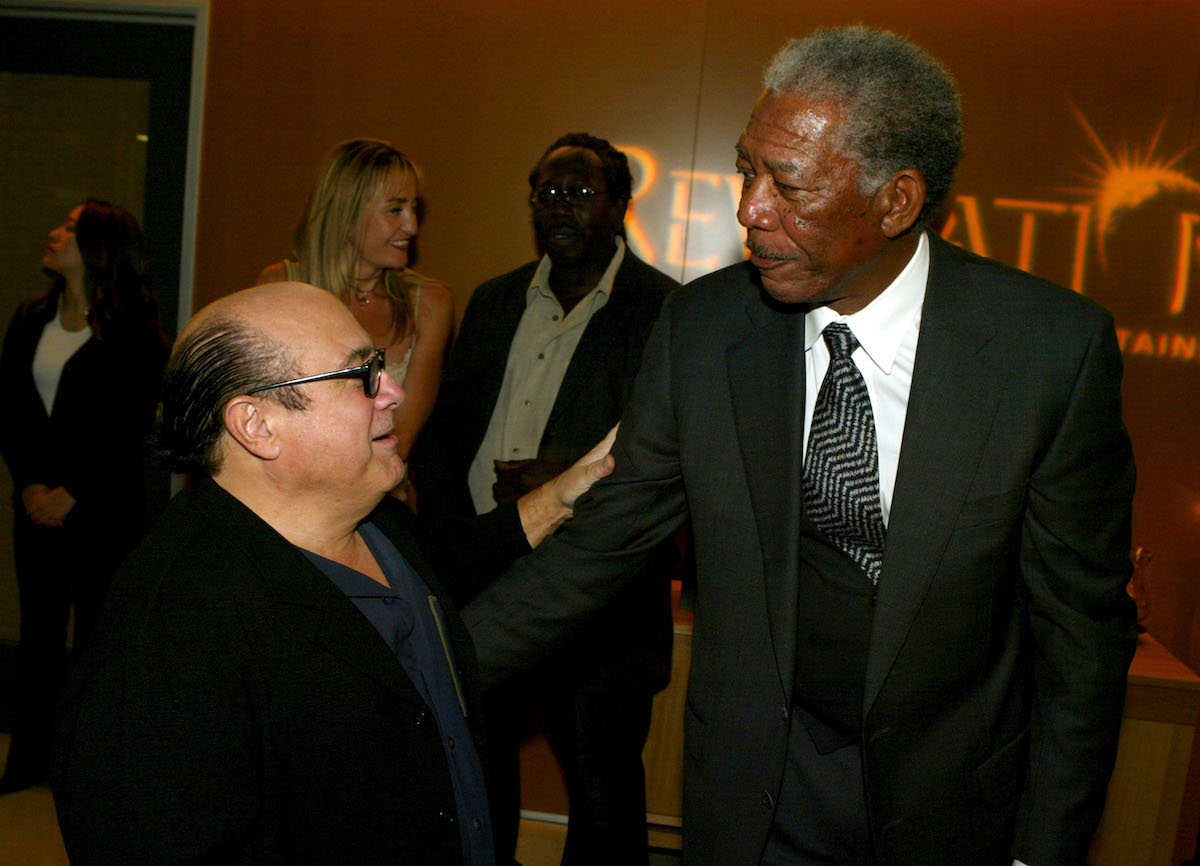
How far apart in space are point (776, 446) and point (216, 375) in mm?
798

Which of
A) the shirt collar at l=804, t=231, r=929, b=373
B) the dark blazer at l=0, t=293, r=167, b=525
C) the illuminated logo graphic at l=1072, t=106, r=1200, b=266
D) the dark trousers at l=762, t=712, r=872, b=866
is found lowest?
the dark trousers at l=762, t=712, r=872, b=866

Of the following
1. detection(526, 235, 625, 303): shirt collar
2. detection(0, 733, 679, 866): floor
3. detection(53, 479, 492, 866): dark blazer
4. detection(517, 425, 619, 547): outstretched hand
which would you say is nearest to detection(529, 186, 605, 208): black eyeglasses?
detection(526, 235, 625, 303): shirt collar

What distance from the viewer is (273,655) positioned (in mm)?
1205

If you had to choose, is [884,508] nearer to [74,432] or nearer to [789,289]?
[789,289]

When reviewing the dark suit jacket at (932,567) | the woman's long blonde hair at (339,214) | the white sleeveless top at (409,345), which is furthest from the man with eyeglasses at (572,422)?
the dark suit jacket at (932,567)

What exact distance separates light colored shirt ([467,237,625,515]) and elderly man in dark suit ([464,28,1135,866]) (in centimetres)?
112

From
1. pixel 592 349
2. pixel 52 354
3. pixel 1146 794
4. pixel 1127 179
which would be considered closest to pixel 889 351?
Result: pixel 592 349

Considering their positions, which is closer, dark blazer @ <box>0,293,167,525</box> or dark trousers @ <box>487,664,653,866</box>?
dark trousers @ <box>487,664,653,866</box>

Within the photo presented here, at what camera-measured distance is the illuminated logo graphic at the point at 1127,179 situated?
3.31 meters

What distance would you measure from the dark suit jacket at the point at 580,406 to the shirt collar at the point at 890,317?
1.02 meters

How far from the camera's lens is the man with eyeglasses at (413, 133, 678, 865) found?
2.65 metres

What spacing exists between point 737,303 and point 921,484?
1.42ft

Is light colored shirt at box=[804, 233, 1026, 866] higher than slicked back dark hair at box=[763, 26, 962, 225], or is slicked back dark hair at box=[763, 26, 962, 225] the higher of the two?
slicked back dark hair at box=[763, 26, 962, 225]

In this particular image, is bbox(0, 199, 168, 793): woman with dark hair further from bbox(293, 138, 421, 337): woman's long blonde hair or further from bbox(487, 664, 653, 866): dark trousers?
bbox(487, 664, 653, 866): dark trousers
